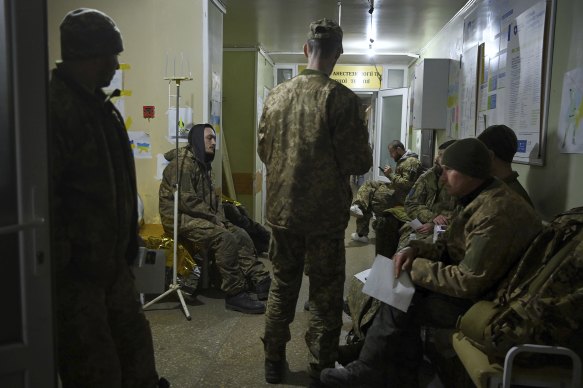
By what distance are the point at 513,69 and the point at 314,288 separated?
1.83m

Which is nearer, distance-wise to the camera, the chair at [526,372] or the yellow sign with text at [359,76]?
the chair at [526,372]

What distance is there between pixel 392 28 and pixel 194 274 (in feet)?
10.8

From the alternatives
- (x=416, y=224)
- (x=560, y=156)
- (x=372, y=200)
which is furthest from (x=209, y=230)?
(x=372, y=200)

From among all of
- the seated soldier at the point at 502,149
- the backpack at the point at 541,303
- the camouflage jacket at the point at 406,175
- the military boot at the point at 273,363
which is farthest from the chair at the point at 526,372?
the camouflage jacket at the point at 406,175

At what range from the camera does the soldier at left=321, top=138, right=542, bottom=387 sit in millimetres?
1600

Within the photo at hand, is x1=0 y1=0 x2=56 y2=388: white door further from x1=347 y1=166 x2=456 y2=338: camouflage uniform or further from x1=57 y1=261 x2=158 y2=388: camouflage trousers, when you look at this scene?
x1=347 y1=166 x2=456 y2=338: camouflage uniform

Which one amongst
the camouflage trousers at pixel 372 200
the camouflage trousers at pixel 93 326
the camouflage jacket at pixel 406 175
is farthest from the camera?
the camouflage trousers at pixel 372 200

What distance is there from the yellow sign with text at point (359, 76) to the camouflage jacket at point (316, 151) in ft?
17.5

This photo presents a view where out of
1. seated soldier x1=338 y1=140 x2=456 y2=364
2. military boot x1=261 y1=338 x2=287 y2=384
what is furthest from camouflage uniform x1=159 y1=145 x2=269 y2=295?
military boot x1=261 y1=338 x2=287 y2=384

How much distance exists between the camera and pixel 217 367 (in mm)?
2197

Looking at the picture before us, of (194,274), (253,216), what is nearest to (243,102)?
(253,216)

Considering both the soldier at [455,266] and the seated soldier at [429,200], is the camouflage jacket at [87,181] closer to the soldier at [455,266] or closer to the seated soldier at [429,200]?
the soldier at [455,266]

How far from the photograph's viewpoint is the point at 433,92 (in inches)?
177

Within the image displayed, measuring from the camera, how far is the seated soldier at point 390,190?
4387mm
